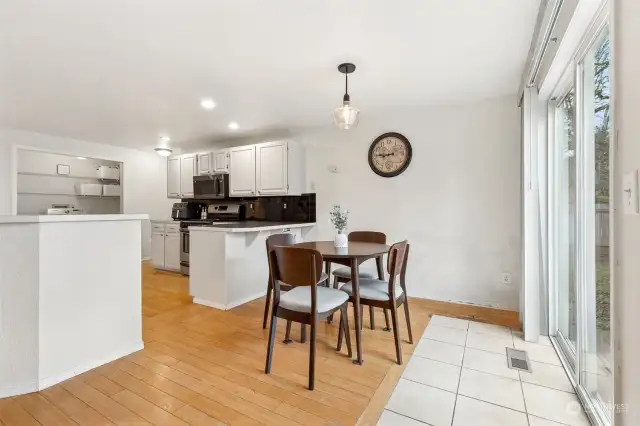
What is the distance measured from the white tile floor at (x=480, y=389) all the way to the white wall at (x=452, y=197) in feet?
3.16

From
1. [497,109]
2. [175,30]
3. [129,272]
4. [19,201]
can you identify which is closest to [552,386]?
[497,109]

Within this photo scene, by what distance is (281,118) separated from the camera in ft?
13.0

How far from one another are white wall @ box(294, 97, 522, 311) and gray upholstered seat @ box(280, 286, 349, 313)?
6.06 ft

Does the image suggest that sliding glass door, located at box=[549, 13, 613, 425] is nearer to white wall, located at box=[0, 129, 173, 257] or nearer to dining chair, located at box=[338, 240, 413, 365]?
dining chair, located at box=[338, 240, 413, 365]

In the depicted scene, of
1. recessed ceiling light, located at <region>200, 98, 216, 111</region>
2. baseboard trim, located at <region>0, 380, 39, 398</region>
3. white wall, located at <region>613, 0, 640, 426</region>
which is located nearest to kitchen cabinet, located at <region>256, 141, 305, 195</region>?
recessed ceiling light, located at <region>200, 98, 216, 111</region>

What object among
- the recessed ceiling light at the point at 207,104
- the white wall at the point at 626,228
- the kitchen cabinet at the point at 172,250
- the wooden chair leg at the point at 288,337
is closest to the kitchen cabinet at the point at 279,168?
the recessed ceiling light at the point at 207,104

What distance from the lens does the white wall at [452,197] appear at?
125 inches

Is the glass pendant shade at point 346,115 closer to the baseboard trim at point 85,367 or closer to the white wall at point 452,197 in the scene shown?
the white wall at point 452,197

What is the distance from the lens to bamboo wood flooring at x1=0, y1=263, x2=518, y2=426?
5.16 ft

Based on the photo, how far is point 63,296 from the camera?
1.91 metres

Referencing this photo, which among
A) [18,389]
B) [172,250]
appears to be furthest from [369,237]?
[172,250]

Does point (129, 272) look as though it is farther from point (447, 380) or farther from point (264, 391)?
point (447, 380)

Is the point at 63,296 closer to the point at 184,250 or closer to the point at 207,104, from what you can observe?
the point at 207,104

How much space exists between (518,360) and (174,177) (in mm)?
5485
